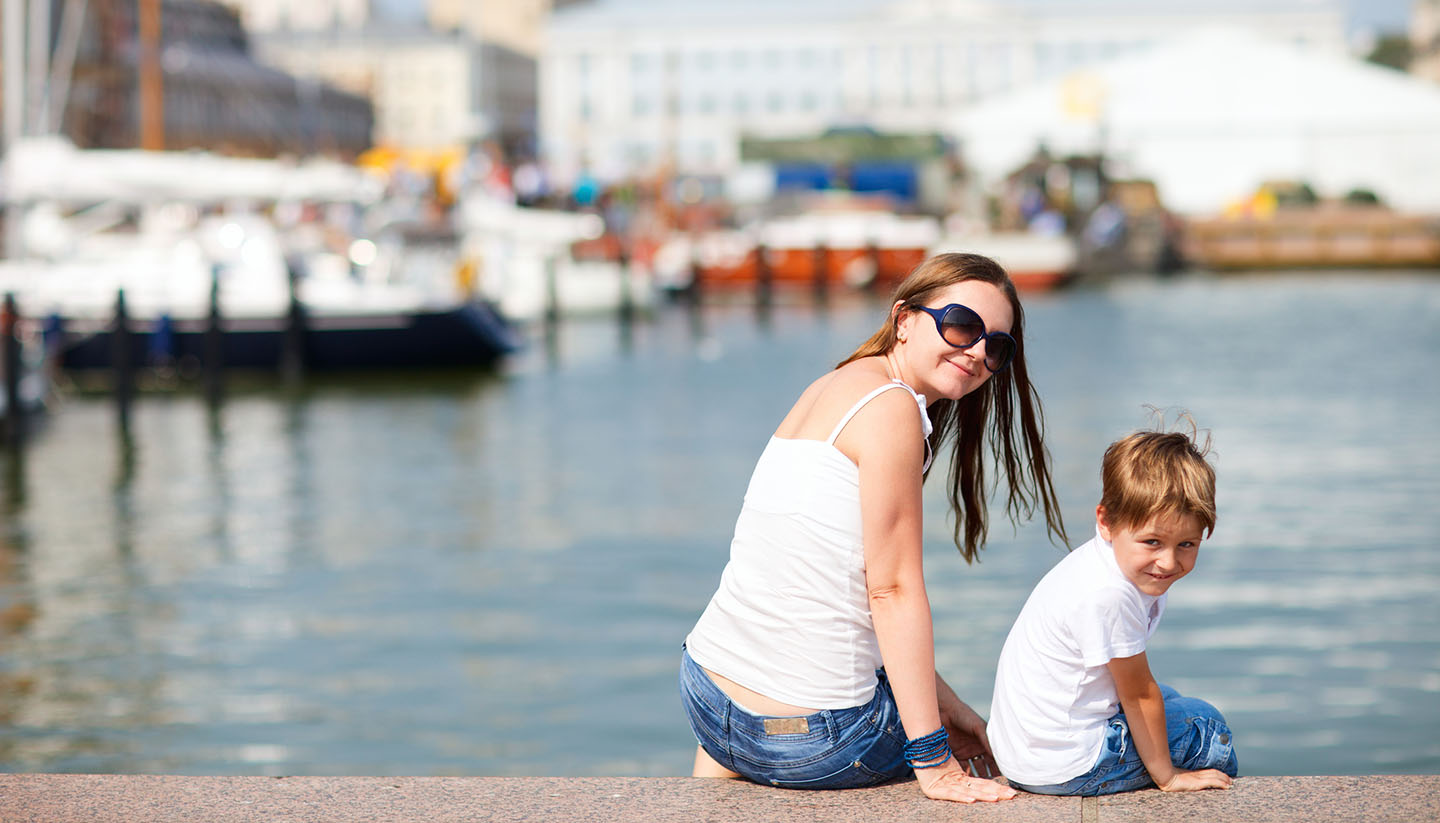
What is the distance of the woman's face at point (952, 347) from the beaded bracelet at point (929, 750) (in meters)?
0.76

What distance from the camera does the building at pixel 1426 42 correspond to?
126 metres

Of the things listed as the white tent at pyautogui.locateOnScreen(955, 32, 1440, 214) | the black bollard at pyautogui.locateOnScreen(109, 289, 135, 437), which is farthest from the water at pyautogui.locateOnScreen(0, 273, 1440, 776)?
the white tent at pyautogui.locateOnScreen(955, 32, 1440, 214)

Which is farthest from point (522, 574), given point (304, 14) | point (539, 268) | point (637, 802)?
point (304, 14)

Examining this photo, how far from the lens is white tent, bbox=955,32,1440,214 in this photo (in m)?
47.9

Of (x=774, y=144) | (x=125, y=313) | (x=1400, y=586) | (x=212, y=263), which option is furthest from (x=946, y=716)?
(x=774, y=144)

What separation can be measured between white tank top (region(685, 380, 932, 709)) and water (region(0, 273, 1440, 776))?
159 inches

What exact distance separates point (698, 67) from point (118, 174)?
102074 millimetres

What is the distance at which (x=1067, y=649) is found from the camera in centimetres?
398

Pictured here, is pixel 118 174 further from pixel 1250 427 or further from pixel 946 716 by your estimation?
pixel 946 716

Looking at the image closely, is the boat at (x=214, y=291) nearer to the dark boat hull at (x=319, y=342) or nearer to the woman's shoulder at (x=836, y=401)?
the dark boat hull at (x=319, y=342)

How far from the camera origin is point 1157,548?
3.88 metres

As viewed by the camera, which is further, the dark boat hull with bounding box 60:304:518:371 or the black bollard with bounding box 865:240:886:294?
the black bollard with bounding box 865:240:886:294

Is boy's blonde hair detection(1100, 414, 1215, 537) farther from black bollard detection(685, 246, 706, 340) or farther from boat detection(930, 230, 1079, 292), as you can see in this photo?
boat detection(930, 230, 1079, 292)

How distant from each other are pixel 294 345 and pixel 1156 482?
2244 centimetres
